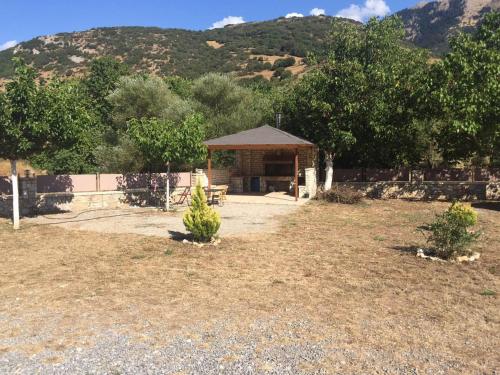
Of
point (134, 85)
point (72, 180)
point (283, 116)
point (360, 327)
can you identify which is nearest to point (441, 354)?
point (360, 327)

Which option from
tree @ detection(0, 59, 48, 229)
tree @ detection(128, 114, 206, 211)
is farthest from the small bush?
tree @ detection(0, 59, 48, 229)

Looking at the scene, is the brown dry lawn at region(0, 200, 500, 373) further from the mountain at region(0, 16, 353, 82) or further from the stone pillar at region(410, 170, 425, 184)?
the mountain at region(0, 16, 353, 82)

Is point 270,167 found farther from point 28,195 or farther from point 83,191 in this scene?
point 28,195

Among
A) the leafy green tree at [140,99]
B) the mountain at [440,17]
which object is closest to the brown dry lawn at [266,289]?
the leafy green tree at [140,99]

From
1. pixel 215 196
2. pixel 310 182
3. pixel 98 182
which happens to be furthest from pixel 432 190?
pixel 98 182

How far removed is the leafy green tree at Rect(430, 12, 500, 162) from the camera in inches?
729

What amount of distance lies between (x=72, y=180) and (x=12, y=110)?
549cm

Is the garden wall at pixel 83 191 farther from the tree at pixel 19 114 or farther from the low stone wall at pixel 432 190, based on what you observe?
the low stone wall at pixel 432 190

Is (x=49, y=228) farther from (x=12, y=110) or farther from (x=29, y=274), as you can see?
(x=29, y=274)

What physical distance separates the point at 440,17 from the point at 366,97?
124 m

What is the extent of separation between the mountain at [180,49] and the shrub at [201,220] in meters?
56.3

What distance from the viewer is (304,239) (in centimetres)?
1221

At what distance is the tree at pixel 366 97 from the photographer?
72.0 feet

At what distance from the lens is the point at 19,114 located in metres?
13.6
